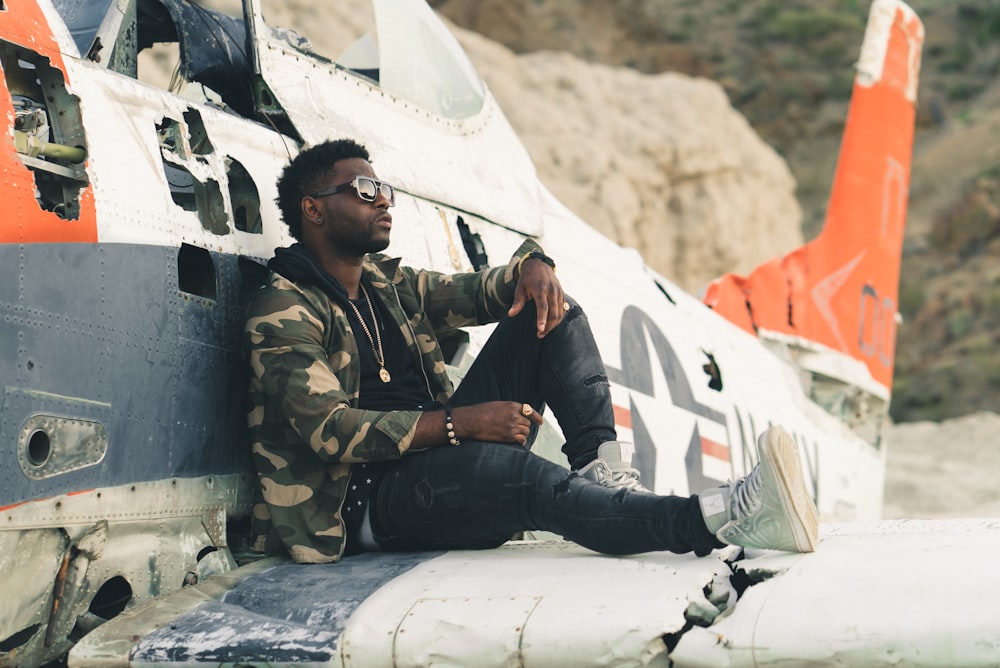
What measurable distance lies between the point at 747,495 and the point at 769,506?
5 centimetres

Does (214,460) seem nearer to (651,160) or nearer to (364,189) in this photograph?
(364,189)

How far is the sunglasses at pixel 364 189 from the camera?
3.29m

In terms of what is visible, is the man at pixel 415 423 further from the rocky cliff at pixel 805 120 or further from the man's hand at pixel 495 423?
the rocky cliff at pixel 805 120

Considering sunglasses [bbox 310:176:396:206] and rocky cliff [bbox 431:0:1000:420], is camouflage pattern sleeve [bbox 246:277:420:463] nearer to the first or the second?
sunglasses [bbox 310:176:396:206]

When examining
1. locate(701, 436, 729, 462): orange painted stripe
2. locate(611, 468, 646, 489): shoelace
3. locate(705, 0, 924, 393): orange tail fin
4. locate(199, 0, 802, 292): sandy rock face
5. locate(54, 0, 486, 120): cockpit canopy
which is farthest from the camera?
locate(199, 0, 802, 292): sandy rock face

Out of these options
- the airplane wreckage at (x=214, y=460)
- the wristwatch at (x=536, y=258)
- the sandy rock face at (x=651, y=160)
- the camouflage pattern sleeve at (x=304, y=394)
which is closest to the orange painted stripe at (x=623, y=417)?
the airplane wreckage at (x=214, y=460)

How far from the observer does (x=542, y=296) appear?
322 centimetres

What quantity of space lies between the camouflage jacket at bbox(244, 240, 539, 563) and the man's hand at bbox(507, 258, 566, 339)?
17.5 inches

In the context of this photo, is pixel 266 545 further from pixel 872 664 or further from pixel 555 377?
pixel 872 664

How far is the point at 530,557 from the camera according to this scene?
2871mm

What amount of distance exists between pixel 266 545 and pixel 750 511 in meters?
1.19

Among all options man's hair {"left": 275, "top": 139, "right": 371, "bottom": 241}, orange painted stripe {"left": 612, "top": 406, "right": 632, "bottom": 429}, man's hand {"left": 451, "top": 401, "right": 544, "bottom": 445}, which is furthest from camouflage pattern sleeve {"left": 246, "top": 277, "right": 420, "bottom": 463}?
orange painted stripe {"left": 612, "top": 406, "right": 632, "bottom": 429}

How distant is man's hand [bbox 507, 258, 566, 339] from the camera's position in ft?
10.5

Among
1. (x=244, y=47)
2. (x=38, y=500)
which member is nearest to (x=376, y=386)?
(x=38, y=500)
